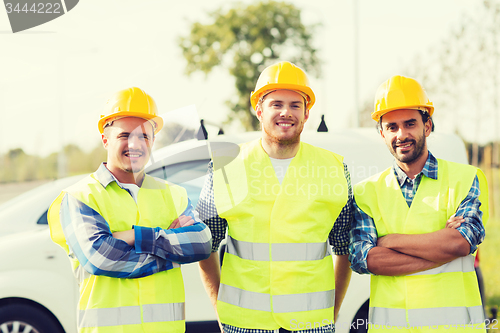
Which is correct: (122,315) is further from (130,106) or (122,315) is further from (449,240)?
(449,240)

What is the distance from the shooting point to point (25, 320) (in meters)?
3.45

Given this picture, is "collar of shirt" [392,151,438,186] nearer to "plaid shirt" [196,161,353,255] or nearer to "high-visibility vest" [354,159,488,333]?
"high-visibility vest" [354,159,488,333]

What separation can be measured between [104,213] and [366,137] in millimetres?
2354

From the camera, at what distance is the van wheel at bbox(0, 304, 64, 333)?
342 centimetres

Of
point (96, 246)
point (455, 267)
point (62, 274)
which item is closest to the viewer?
point (96, 246)

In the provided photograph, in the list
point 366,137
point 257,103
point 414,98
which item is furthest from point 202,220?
point 366,137

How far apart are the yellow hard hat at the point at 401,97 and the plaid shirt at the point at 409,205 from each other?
312mm

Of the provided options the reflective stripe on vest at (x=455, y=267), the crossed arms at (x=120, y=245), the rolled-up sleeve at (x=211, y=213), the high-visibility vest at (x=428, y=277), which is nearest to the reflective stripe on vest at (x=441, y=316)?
the high-visibility vest at (x=428, y=277)

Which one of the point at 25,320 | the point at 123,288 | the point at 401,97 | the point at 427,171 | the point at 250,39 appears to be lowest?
the point at 25,320

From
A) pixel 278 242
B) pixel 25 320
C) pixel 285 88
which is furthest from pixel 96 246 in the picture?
pixel 25 320

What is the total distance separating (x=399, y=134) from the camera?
2389mm

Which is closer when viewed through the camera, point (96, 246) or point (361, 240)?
point (96, 246)

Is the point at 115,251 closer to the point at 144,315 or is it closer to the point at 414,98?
the point at 144,315

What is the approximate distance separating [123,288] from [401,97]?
1.78 metres
